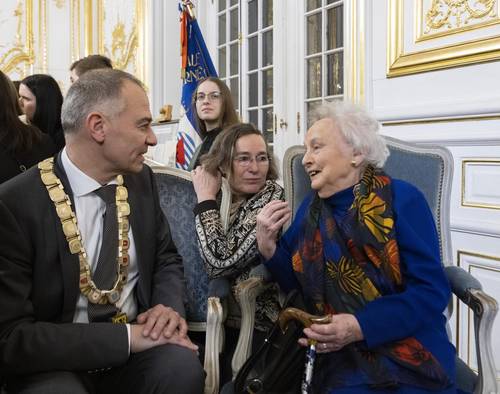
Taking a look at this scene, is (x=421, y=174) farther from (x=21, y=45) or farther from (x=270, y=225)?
(x=21, y=45)

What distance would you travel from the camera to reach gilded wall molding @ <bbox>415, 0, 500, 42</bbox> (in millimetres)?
2359

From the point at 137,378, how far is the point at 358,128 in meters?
0.90

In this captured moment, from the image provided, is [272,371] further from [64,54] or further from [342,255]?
[64,54]

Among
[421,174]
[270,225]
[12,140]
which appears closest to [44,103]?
[12,140]

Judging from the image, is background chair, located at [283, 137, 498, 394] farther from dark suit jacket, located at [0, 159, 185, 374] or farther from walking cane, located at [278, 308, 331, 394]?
dark suit jacket, located at [0, 159, 185, 374]

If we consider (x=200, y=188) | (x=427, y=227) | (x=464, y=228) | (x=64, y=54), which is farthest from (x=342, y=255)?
(x=64, y=54)

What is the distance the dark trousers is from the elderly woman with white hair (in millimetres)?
300

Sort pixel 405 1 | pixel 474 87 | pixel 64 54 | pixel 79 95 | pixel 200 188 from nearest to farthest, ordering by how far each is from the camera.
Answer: pixel 79 95 → pixel 200 188 → pixel 474 87 → pixel 405 1 → pixel 64 54

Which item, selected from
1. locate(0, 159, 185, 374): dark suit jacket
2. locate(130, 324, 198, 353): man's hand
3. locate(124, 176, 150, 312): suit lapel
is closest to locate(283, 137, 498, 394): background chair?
locate(124, 176, 150, 312): suit lapel

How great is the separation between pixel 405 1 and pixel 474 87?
662 mm

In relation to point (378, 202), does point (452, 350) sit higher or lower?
lower

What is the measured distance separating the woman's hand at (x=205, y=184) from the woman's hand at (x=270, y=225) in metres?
0.23

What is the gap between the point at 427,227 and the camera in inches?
58.3

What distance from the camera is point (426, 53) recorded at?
2.66m
